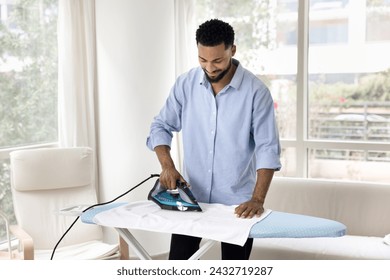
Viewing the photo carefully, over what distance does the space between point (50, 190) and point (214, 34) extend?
1687 mm

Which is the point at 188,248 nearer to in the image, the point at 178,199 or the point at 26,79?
the point at 178,199

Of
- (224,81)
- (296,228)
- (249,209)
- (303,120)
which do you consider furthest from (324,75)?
(296,228)

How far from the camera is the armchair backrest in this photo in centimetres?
314

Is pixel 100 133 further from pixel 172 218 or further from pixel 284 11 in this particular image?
pixel 172 218

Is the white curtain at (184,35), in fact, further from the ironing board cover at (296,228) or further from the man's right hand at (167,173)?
the ironing board cover at (296,228)

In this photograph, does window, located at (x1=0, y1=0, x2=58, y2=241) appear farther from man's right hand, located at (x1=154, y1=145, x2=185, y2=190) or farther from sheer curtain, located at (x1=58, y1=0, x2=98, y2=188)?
man's right hand, located at (x1=154, y1=145, x2=185, y2=190)

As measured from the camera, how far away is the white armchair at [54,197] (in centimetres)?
311

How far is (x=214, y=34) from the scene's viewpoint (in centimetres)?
204

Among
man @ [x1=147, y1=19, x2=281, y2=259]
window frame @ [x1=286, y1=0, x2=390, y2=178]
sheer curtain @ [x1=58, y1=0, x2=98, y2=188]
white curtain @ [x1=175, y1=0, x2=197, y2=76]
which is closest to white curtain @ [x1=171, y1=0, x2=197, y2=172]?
white curtain @ [x1=175, y1=0, x2=197, y2=76]

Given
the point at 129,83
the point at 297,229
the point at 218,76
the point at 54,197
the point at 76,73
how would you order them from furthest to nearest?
the point at 76,73, the point at 129,83, the point at 54,197, the point at 218,76, the point at 297,229

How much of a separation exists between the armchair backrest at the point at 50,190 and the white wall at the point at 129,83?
454 mm

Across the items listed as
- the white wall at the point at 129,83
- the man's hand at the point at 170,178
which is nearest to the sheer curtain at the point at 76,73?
the white wall at the point at 129,83

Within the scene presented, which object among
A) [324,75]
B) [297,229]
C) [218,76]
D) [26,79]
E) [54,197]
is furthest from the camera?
[324,75]

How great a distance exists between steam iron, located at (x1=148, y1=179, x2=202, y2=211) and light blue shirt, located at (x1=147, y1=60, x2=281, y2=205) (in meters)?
0.13
